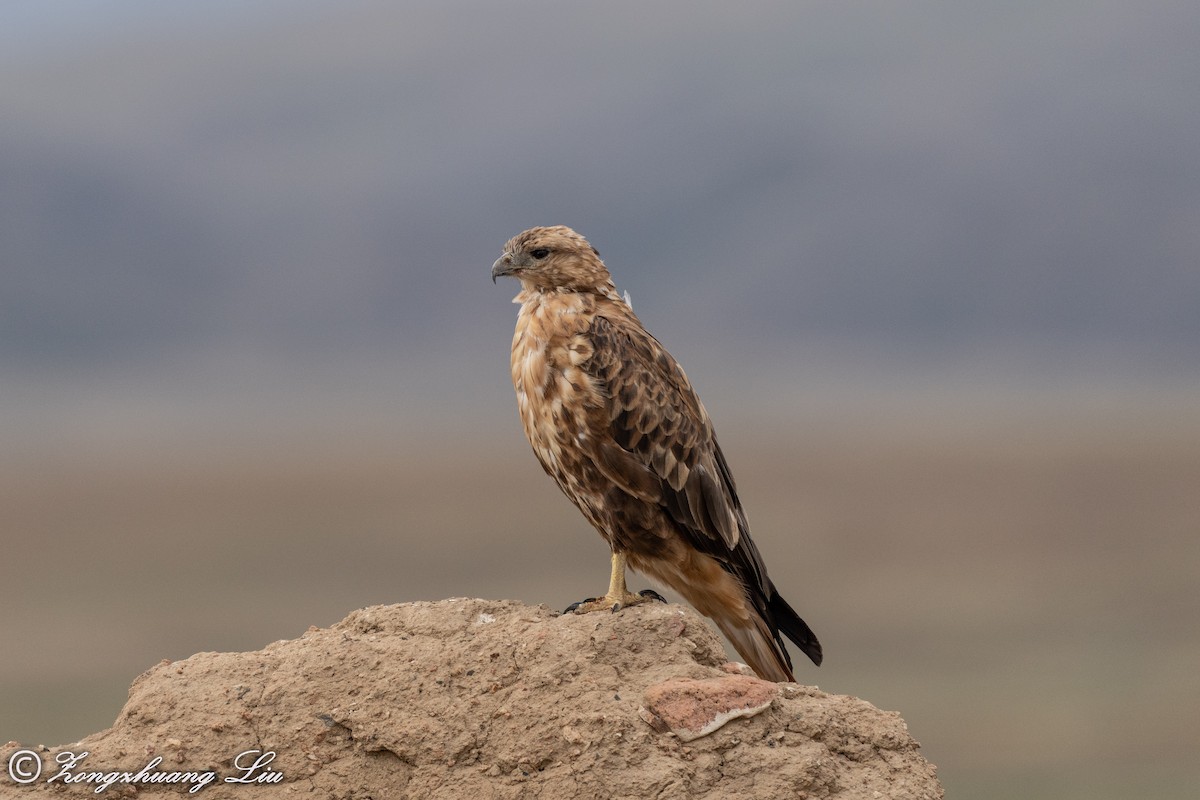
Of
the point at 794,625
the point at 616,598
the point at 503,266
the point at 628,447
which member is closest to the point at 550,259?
the point at 503,266

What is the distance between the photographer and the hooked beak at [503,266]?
6637 millimetres

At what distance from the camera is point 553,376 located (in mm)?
6430

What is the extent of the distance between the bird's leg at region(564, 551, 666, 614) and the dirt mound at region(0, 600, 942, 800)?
0.38m

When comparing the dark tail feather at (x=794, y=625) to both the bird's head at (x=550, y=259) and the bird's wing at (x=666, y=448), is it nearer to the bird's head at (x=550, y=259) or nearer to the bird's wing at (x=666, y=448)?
the bird's wing at (x=666, y=448)

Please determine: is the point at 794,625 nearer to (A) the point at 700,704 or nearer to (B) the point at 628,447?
(B) the point at 628,447

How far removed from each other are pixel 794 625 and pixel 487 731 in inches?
81.7

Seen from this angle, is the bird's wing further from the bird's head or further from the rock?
the rock

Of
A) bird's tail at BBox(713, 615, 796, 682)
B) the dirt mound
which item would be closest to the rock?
the dirt mound

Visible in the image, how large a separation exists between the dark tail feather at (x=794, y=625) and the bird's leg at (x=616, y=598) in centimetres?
86

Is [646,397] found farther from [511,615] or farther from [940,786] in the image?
[940,786]

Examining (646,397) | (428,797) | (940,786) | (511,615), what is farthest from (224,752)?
(940,786)

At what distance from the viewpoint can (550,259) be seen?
667cm

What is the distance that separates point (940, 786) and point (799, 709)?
701mm

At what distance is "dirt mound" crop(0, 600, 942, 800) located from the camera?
5.24 metres
